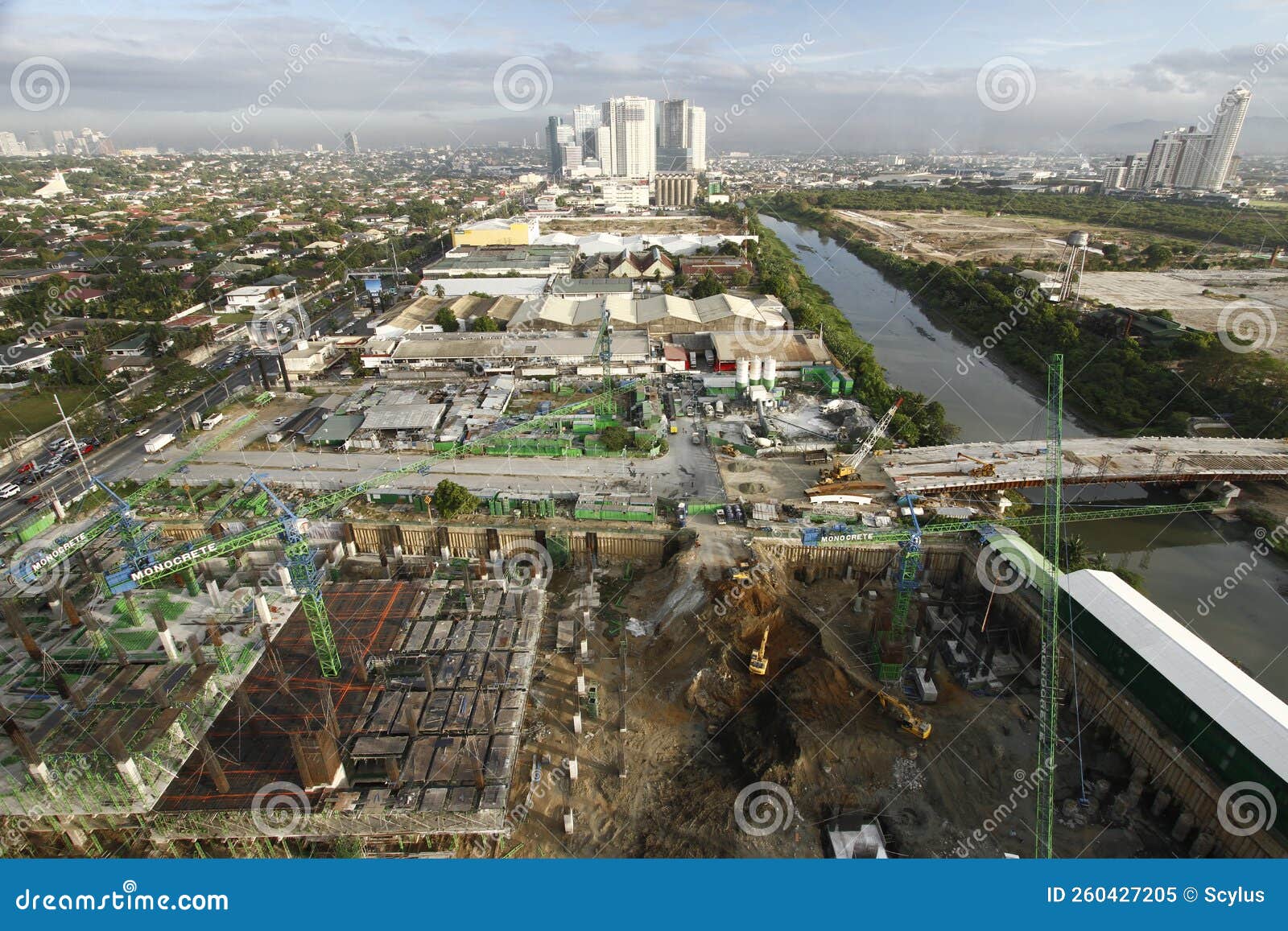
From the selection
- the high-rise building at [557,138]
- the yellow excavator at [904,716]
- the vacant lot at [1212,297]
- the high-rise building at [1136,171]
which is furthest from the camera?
the high-rise building at [557,138]

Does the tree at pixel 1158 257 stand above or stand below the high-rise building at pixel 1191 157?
below

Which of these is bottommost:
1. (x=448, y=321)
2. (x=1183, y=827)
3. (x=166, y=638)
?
(x=1183, y=827)

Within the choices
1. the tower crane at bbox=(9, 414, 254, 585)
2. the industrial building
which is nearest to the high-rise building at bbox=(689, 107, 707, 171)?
the industrial building

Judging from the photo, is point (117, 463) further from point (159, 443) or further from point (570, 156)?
point (570, 156)

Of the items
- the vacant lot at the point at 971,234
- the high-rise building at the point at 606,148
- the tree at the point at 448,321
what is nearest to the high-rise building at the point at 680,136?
the high-rise building at the point at 606,148

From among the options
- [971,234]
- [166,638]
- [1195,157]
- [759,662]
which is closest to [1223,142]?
[1195,157]

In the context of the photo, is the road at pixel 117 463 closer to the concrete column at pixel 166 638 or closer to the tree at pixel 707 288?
the concrete column at pixel 166 638

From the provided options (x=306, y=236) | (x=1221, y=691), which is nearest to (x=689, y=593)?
(x=1221, y=691)
